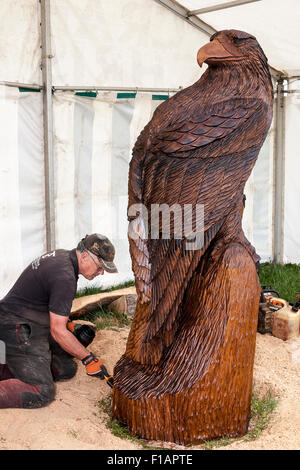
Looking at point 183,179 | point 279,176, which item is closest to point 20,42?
point 183,179

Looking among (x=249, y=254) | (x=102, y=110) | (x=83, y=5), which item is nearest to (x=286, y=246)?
(x=102, y=110)

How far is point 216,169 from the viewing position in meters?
2.19

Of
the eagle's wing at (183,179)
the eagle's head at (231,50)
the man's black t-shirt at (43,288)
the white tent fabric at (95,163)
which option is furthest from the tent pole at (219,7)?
the man's black t-shirt at (43,288)

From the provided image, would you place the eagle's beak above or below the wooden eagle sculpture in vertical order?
above

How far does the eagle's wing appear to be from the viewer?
7.09 feet

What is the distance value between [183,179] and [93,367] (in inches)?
49.0

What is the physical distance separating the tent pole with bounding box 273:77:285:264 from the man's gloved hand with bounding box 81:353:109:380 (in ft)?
13.1

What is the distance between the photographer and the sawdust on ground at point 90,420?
2.15 metres

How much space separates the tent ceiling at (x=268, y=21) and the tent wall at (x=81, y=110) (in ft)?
0.99

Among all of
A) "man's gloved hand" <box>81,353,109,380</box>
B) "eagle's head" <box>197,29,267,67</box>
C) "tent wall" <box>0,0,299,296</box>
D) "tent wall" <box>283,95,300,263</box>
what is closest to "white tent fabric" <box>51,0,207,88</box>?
"tent wall" <box>0,0,299,296</box>

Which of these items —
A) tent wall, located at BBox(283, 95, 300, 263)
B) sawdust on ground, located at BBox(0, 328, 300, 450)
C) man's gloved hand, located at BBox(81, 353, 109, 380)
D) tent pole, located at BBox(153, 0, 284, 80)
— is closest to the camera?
sawdust on ground, located at BBox(0, 328, 300, 450)

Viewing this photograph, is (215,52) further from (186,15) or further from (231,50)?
(186,15)

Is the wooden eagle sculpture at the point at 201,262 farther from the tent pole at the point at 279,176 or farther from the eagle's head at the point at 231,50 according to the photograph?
the tent pole at the point at 279,176

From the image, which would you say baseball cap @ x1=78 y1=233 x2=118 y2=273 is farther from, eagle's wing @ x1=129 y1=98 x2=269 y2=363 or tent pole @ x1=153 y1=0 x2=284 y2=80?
tent pole @ x1=153 y1=0 x2=284 y2=80
